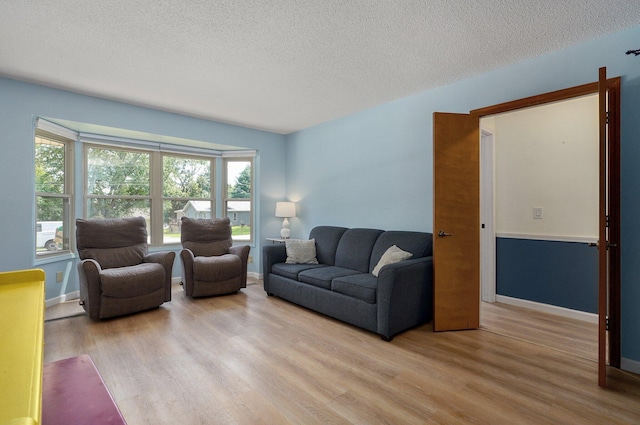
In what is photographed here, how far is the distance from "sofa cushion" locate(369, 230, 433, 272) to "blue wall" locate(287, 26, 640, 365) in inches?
8.9

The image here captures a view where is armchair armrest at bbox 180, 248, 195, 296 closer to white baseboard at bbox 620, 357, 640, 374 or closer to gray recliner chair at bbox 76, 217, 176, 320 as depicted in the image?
gray recliner chair at bbox 76, 217, 176, 320

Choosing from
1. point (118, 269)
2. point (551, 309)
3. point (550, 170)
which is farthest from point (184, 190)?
point (551, 309)

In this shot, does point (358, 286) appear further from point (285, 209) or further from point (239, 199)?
point (239, 199)

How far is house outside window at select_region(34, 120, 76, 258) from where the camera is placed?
3.65 meters

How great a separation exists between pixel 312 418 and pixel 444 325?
1715mm

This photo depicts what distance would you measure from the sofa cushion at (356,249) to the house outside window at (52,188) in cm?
354

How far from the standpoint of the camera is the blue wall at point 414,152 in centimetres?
223

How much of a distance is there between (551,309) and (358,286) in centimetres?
218

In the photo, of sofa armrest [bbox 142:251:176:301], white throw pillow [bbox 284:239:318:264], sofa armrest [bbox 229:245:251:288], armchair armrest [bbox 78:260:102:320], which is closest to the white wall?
white throw pillow [bbox 284:239:318:264]

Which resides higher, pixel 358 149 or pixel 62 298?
pixel 358 149

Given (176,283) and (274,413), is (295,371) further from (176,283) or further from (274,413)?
(176,283)

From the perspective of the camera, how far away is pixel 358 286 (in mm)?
2939

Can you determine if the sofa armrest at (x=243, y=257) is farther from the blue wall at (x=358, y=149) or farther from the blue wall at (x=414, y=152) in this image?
the blue wall at (x=414, y=152)

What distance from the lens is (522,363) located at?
2283 millimetres
